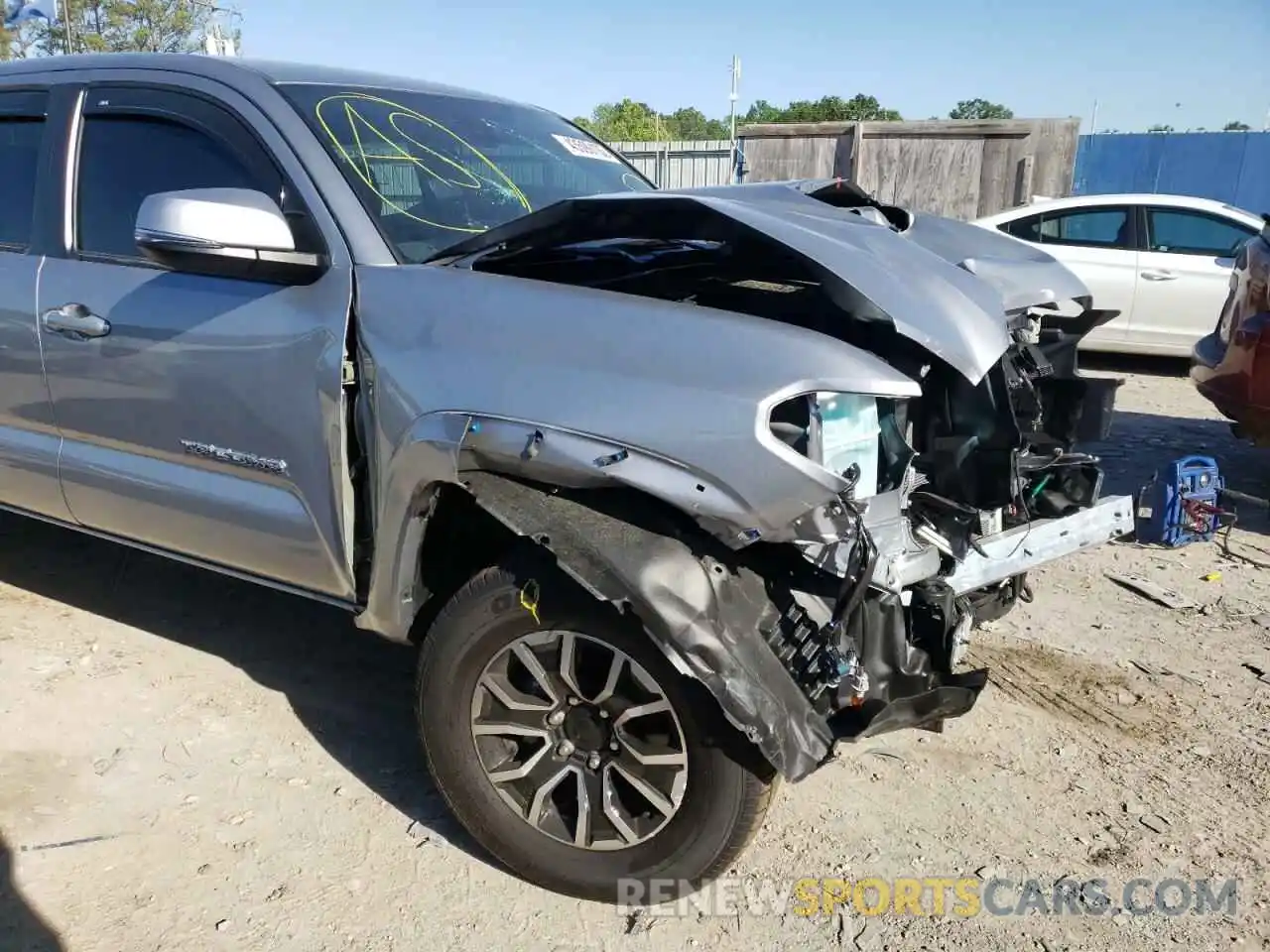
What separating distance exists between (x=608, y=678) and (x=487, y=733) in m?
0.39

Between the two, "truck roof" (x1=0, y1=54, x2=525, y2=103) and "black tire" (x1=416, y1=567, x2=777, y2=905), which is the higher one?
"truck roof" (x1=0, y1=54, x2=525, y2=103)

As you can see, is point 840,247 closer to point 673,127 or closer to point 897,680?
point 897,680

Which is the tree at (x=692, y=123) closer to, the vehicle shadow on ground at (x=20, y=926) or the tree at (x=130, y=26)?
the tree at (x=130, y=26)

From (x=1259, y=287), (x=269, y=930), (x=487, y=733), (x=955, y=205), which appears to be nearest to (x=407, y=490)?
(x=487, y=733)

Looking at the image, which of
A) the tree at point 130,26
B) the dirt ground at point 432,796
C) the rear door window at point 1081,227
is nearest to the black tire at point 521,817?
the dirt ground at point 432,796

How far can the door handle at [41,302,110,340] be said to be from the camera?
311 cm

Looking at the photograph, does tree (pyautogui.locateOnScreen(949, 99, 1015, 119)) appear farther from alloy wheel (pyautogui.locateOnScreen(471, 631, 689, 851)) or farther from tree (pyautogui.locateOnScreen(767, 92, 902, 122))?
alloy wheel (pyautogui.locateOnScreen(471, 631, 689, 851))

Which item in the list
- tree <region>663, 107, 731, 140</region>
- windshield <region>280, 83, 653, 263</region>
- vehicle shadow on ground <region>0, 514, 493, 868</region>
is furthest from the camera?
tree <region>663, 107, 731, 140</region>

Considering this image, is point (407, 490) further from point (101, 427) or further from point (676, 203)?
point (101, 427)

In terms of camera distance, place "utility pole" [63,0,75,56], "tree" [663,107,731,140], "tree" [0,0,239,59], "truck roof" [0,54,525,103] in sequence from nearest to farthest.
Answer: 1. "truck roof" [0,54,525,103]
2. "utility pole" [63,0,75,56]
3. "tree" [0,0,239,59]
4. "tree" [663,107,731,140]

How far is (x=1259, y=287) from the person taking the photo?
512 cm

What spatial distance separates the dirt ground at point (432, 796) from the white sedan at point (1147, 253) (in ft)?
16.8

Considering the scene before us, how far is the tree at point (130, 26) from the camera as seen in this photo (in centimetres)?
2138

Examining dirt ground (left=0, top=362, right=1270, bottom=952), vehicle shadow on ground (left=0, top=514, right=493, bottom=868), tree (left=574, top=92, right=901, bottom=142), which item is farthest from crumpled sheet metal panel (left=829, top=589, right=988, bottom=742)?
tree (left=574, top=92, right=901, bottom=142)
